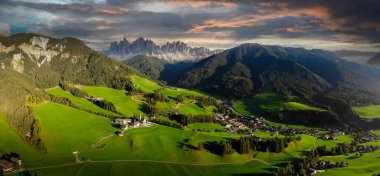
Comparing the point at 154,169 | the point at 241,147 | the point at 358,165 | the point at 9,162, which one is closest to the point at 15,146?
the point at 9,162

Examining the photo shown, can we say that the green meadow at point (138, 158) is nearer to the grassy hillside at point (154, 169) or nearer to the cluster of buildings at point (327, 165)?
the grassy hillside at point (154, 169)

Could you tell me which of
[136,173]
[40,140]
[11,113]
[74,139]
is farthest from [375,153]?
[11,113]

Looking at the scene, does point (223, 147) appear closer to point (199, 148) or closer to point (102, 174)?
point (199, 148)

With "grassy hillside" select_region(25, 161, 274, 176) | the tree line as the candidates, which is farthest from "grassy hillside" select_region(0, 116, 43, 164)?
the tree line

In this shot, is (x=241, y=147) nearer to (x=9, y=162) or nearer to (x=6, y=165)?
(x=9, y=162)

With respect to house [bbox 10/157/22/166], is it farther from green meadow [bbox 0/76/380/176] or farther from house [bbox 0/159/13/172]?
green meadow [bbox 0/76/380/176]

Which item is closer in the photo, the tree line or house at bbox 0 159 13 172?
house at bbox 0 159 13 172

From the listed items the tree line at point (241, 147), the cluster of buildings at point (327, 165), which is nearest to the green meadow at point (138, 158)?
the tree line at point (241, 147)
